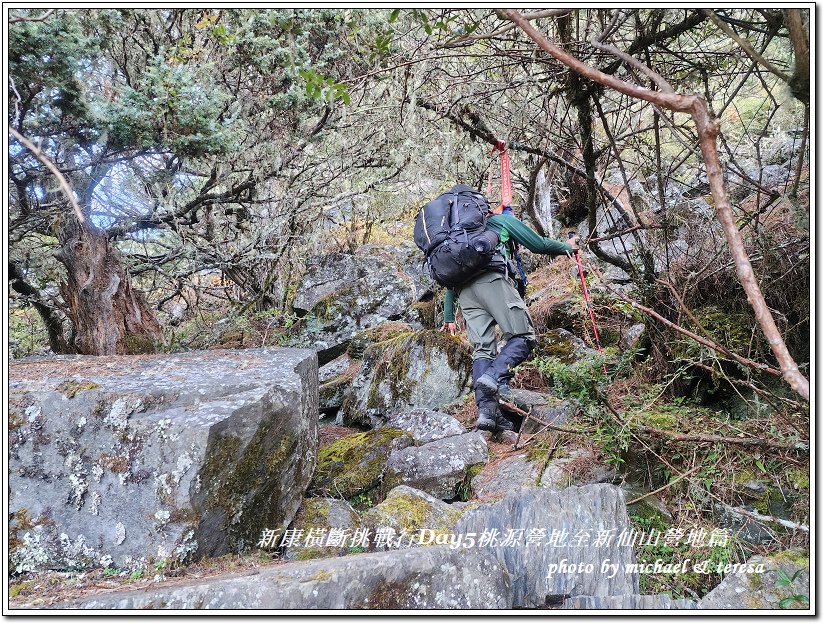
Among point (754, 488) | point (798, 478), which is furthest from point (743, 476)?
point (798, 478)

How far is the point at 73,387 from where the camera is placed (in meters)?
3.74

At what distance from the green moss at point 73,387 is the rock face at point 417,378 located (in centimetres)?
385

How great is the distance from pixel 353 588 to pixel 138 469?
5.78 feet

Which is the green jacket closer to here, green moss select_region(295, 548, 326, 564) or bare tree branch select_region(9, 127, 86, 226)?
A: green moss select_region(295, 548, 326, 564)

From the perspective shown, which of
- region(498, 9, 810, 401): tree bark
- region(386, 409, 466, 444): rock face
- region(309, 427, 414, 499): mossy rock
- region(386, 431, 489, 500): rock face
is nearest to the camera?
region(498, 9, 810, 401): tree bark

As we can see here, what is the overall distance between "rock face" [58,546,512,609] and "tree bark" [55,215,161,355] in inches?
177

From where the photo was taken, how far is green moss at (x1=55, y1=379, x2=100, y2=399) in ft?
12.0

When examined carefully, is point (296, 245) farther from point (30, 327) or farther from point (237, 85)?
point (30, 327)

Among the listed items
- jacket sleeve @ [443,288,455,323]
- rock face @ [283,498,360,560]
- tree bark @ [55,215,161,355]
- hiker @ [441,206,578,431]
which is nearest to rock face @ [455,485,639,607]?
rock face @ [283,498,360,560]

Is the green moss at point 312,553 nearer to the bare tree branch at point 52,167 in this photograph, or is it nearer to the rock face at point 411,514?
the rock face at point 411,514

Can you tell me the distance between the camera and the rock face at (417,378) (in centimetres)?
700

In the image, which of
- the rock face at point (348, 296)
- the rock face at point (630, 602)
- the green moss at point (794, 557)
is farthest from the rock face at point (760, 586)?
the rock face at point (348, 296)

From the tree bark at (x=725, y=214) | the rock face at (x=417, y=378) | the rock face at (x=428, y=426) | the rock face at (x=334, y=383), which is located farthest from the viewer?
the rock face at (x=334, y=383)

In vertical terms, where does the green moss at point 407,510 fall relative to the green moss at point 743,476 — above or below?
below
